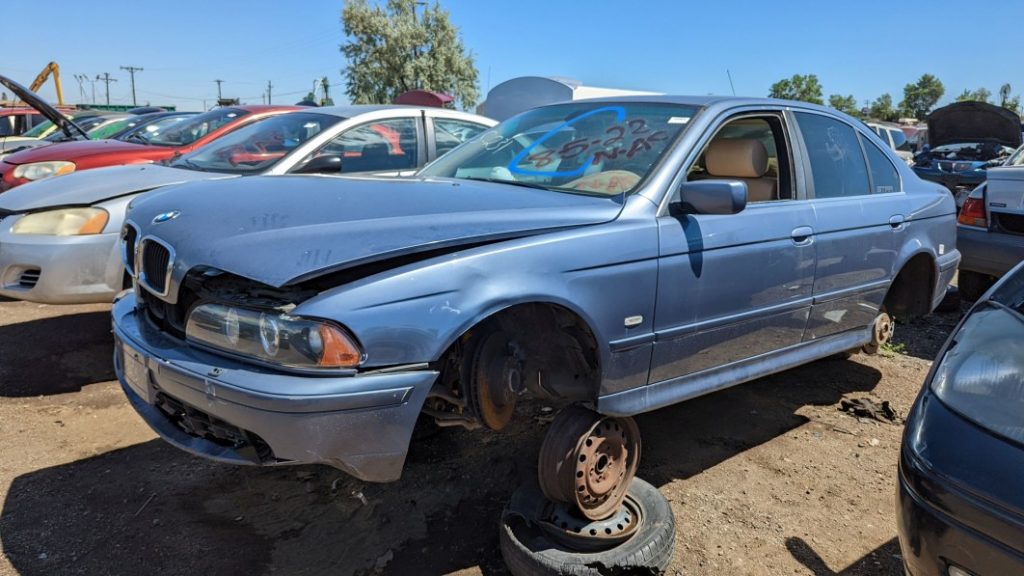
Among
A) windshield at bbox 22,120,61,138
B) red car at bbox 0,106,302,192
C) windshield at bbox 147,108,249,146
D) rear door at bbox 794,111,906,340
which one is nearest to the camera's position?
rear door at bbox 794,111,906,340

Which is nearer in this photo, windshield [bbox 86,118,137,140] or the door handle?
the door handle

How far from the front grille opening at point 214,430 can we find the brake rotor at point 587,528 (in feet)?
3.47

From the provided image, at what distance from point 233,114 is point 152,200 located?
164 inches

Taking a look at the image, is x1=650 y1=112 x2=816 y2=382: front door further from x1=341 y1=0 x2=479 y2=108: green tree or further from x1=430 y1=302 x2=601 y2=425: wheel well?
x1=341 y1=0 x2=479 y2=108: green tree

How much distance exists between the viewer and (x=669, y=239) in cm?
257

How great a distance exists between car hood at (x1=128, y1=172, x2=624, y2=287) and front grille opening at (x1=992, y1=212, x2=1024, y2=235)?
14.1ft

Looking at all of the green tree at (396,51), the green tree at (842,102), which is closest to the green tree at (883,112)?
the green tree at (842,102)

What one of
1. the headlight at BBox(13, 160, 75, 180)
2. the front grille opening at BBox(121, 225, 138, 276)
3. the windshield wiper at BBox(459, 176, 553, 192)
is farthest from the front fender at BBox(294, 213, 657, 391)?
the headlight at BBox(13, 160, 75, 180)

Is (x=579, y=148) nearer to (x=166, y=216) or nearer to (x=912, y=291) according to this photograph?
(x=166, y=216)

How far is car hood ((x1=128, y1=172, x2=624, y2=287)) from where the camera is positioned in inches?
79.3

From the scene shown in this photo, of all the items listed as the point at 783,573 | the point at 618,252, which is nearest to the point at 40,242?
the point at 618,252

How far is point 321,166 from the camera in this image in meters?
4.30

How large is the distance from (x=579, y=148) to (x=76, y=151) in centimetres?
491

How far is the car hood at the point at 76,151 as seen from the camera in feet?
18.7
